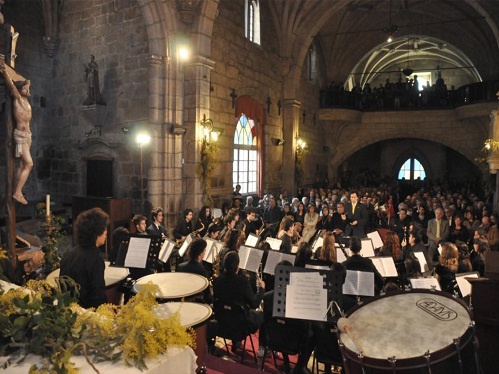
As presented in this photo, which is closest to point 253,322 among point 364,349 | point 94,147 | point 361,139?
point 364,349

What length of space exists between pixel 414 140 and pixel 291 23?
16.5m

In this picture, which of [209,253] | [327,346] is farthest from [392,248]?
[327,346]

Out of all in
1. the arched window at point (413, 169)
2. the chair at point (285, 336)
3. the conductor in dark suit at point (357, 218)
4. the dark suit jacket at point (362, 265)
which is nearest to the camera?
the chair at point (285, 336)

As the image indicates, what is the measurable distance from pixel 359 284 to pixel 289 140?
13.1m

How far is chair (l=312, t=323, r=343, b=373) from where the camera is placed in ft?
12.9

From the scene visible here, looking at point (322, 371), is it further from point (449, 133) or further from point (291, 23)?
point (449, 133)

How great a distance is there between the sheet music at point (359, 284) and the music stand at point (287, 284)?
85cm

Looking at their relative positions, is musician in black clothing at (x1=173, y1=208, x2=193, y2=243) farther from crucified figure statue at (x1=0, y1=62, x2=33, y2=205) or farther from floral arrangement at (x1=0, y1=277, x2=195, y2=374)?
floral arrangement at (x1=0, y1=277, x2=195, y2=374)

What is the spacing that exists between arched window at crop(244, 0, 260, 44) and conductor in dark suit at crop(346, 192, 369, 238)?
759 centimetres

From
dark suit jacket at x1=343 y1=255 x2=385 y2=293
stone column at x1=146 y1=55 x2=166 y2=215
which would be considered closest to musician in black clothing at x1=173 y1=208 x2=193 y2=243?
stone column at x1=146 y1=55 x2=166 y2=215

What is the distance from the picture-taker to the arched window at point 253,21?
46.4 ft

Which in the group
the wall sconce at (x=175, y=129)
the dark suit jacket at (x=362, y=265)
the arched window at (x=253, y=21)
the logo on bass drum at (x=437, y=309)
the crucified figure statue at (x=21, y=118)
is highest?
the arched window at (x=253, y=21)

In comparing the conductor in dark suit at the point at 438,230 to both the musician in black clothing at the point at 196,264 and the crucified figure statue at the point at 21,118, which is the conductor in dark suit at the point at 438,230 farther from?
the crucified figure statue at the point at 21,118

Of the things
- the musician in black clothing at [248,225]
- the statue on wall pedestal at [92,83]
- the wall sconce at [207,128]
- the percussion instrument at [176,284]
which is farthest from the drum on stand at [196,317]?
the statue on wall pedestal at [92,83]
